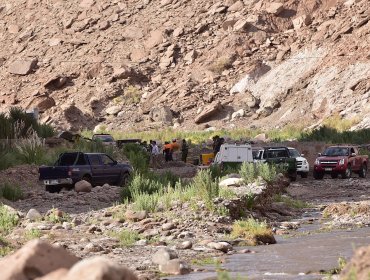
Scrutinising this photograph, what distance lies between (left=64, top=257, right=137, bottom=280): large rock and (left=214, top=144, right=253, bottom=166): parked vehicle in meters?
29.0

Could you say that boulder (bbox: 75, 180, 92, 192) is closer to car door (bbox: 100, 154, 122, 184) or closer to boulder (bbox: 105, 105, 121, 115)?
car door (bbox: 100, 154, 122, 184)

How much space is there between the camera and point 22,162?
111ft

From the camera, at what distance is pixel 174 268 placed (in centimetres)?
1270

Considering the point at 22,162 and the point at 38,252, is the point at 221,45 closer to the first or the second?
the point at 22,162

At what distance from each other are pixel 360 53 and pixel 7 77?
30.7 m

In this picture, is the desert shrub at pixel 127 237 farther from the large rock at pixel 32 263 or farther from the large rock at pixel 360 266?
the large rock at pixel 32 263

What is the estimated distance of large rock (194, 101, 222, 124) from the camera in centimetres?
6975

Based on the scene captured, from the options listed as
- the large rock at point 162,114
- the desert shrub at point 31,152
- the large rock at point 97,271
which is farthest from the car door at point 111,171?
the large rock at point 162,114

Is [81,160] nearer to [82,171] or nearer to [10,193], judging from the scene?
[82,171]

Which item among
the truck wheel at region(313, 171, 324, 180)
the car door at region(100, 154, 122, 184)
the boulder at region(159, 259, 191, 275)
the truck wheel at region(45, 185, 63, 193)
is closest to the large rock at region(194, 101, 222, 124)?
the truck wheel at region(313, 171, 324, 180)

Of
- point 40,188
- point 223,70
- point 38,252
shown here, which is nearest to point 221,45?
point 223,70

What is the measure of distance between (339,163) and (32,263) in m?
32.0

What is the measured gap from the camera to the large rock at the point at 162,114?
233ft

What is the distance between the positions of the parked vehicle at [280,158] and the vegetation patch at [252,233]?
18.3 meters
